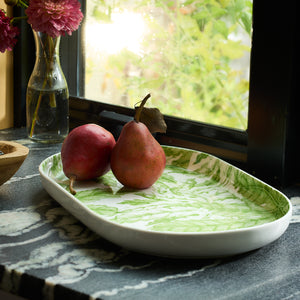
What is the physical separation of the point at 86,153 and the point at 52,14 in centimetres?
40

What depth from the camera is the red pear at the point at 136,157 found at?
2.69 feet

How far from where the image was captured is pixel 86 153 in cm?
Result: 85

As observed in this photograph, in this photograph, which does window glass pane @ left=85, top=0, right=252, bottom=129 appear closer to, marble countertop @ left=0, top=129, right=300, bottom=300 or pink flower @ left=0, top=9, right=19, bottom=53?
pink flower @ left=0, top=9, right=19, bottom=53

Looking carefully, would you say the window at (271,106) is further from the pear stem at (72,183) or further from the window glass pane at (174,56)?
the pear stem at (72,183)

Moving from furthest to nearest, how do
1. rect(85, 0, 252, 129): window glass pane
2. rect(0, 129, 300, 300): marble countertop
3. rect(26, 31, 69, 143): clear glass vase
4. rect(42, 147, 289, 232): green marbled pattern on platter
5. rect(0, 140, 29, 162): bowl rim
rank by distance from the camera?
1. rect(26, 31, 69, 143): clear glass vase
2. rect(85, 0, 252, 129): window glass pane
3. rect(0, 140, 29, 162): bowl rim
4. rect(42, 147, 289, 232): green marbled pattern on platter
5. rect(0, 129, 300, 300): marble countertop

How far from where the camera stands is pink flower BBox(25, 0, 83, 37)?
1112 millimetres

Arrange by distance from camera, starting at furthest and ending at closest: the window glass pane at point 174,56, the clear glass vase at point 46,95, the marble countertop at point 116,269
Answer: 1. the clear glass vase at point 46,95
2. the window glass pane at point 174,56
3. the marble countertop at point 116,269

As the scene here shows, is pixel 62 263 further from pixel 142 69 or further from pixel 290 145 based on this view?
pixel 142 69

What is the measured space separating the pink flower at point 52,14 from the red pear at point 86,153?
35 cm

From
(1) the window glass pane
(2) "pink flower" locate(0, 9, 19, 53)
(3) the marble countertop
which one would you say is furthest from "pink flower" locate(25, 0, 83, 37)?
(3) the marble countertop

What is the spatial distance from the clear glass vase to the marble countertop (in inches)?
20.6

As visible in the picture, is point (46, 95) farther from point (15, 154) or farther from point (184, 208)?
point (184, 208)

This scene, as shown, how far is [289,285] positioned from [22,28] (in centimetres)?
105

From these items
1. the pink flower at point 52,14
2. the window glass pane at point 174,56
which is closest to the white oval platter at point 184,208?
the window glass pane at point 174,56
